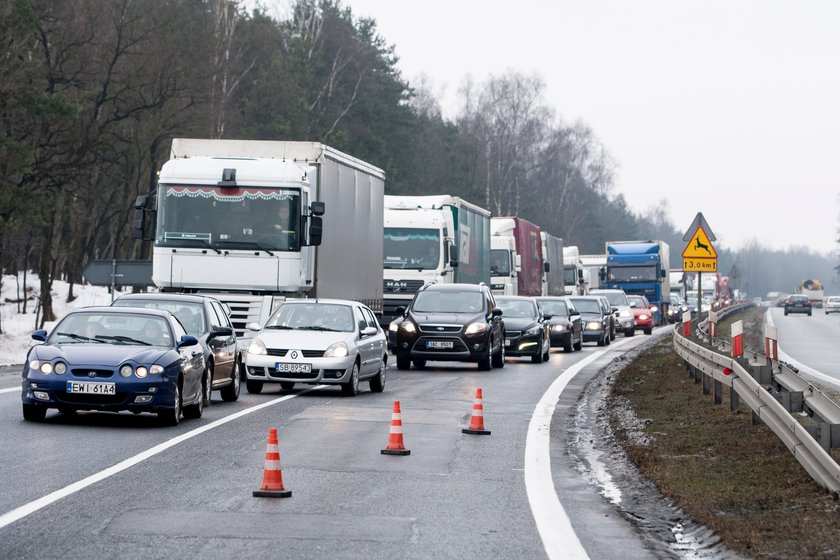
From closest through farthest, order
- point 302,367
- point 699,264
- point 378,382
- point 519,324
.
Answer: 1. point 302,367
2. point 378,382
3. point 699,264
4. point 519,324

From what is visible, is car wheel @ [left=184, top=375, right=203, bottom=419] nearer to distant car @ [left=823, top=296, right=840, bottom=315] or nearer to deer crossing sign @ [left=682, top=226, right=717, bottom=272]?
deer crossing sign @ [left=682, top=226, right=717, bottom=272]

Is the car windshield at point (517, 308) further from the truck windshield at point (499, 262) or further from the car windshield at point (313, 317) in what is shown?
the car windshield at point (313, 317)

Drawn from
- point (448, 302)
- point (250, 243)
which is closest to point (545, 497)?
point (250, 243)

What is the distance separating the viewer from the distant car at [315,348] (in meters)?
21.5

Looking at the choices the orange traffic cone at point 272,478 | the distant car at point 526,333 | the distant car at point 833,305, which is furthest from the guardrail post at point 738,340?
the distant car at point 833,305

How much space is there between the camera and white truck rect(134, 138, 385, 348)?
995 inches

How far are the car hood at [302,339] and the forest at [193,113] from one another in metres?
19.5

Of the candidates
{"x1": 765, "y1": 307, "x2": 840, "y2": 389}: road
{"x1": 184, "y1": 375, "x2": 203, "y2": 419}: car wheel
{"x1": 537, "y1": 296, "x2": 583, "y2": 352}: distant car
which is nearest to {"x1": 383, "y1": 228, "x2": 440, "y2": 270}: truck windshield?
{"x1": 537, "y1": 296, "x2": 583, "y2": 352}: distant car

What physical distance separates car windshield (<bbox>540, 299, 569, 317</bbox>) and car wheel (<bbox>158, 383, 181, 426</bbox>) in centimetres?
2536

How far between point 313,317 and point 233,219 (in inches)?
131

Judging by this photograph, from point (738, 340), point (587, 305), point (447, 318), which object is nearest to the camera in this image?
point (738, 340)

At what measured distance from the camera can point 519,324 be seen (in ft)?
113

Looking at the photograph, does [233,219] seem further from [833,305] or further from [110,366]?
[833,305]

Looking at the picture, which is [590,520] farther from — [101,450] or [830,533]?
[101,450]
